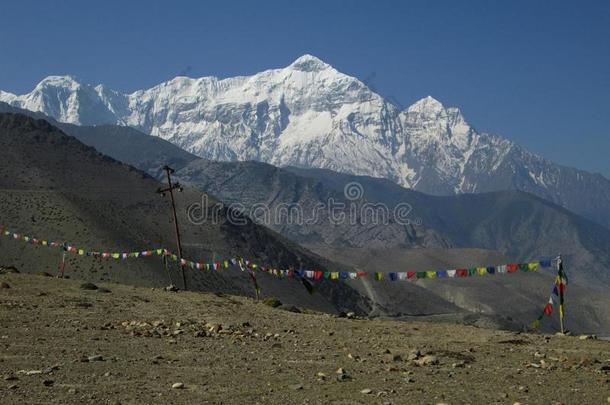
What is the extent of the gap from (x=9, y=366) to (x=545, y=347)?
1288cm

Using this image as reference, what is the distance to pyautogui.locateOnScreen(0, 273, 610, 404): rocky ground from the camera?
1352 centimetres

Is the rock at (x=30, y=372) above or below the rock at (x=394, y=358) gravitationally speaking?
below

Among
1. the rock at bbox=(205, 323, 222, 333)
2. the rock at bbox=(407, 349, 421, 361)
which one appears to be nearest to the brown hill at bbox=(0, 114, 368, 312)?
the rock at bbox=(205, 323, 222, 333)

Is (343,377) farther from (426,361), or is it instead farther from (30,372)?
(30,372)

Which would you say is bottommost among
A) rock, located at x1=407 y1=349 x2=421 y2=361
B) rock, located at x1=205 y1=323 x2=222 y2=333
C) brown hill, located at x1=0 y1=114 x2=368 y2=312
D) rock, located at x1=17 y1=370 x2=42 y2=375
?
rock, located at x1=17 y1=370 x2=42 y2=375

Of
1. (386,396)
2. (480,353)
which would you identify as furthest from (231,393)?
(480,353)

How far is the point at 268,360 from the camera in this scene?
56.5ft

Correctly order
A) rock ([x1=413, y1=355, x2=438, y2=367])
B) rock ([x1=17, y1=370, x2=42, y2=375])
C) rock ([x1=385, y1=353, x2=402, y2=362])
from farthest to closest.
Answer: rock ([x1=385, y1=353, x2=402, y2=362]) → rock ([x1=413, y1=355, x2=438, y2=367]) → rock ([x1=17, y1=370, x2=42, y2=375])

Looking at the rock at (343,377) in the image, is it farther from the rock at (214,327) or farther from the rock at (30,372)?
the rock at (214,327)

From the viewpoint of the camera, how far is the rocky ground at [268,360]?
13.5 metres

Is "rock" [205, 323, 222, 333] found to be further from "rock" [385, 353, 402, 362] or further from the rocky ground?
"rock" [385, 353, 402, 362]

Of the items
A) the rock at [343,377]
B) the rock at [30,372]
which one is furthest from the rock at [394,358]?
the rock at [30,372]

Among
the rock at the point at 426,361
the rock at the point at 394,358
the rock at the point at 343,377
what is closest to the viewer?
the rock at the point at 343,377

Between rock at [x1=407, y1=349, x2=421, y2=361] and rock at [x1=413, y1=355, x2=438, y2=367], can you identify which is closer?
rock at [x1=413, y1=355, x2=438, y2=367]
